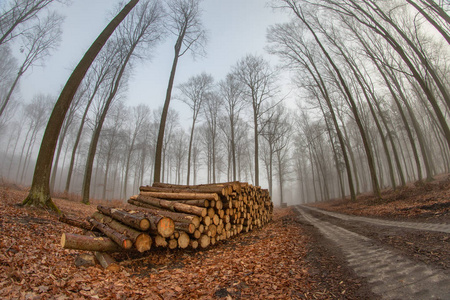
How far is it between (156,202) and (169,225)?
202 cm

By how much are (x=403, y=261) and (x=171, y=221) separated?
390cm

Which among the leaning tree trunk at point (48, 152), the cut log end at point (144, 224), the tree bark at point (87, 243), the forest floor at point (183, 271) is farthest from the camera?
the leaning tree trunk at point (48, 152)

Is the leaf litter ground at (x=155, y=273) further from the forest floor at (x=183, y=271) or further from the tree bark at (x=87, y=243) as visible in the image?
the tree bark at (x=87, y=243)

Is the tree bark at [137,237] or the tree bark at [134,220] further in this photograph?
the tree bark at [134,220]

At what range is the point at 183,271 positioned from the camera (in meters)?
3.42

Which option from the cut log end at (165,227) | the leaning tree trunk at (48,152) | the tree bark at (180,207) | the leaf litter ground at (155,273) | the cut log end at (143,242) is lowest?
the leaf litter ground at (155,273)

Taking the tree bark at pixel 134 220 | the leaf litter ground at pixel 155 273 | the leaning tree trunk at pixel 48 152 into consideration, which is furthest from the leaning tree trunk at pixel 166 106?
the leaf litter ground at pixel 155 273

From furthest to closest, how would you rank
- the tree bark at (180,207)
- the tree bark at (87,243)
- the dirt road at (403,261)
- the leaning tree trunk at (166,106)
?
the leaning tree trunk at (166,106) → the tree bark at (180,207) → the tree bark at (87,243) → the dirt road at (403,261)

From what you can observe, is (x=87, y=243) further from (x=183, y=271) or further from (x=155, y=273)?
(x=183, y=271)

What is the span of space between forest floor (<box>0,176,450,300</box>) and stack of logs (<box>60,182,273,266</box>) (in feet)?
1.21

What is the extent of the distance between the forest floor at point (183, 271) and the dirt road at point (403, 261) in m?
0.06

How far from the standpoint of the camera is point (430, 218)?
5.46 meters

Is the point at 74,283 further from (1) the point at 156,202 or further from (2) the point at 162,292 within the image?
(1) the point at 156,202

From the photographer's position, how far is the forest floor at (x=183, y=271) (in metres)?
2.40
